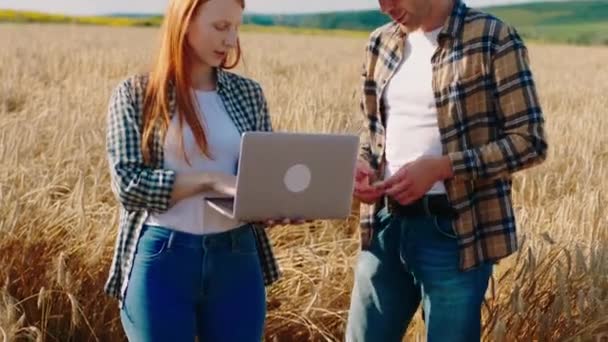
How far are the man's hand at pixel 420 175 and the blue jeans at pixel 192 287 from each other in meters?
0.33

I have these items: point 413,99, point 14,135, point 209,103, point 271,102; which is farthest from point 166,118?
point 271,102

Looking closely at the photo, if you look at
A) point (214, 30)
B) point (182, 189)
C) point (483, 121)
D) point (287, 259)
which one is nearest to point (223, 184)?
point (182, 189)

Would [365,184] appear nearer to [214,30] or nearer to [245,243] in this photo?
[245,243]

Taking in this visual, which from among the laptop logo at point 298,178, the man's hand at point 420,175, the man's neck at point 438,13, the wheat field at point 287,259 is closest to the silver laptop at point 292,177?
the laptop logo at point 298,178

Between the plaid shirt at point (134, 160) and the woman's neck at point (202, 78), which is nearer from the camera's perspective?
the plaid shirt at point (134, 160)

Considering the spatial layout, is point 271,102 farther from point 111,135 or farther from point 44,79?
point 111,135

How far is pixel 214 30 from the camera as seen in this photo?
215 cm

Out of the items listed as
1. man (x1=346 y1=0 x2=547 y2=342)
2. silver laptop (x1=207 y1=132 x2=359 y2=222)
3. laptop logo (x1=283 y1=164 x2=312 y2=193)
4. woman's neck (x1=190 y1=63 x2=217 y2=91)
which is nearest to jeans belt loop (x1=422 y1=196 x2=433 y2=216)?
man (x1=346 y1=0 x2=547 y2=342)

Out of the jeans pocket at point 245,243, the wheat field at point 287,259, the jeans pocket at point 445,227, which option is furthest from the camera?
the wheat field at point 287,259

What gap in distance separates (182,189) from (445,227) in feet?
1.88

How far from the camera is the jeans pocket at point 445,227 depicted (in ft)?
7.43

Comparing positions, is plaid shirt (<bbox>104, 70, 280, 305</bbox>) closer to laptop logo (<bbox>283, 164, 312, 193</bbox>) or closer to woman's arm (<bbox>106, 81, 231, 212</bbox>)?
woman's arm (<bbox>106, 81, 231, 212</bbox>)

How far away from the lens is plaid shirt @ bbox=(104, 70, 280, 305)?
82.3 inches

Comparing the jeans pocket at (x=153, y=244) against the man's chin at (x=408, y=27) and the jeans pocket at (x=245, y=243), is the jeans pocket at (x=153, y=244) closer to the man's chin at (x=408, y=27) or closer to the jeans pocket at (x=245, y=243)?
the jeans pocket at (x=245, y=243)
